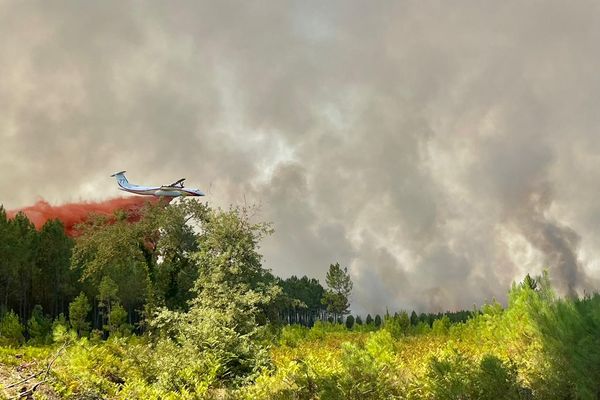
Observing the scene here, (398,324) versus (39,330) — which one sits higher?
(39,330)

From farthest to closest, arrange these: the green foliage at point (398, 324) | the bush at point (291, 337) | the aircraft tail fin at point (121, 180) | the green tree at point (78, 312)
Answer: the aircraft tail fin at point (121, 180) → the green tree at point (78, 312) → the green foliage at point (398, 324) → the bush at point (291, 337)

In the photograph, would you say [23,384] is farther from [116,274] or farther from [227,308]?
[116,274]

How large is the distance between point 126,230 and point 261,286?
8398 millimetres

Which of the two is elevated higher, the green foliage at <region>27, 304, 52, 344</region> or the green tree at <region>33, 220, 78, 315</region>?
the green tree at <region>33, 220, 78, 315</region>

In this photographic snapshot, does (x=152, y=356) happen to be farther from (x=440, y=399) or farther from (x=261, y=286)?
(x=440, y=399)

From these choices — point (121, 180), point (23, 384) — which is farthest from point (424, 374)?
point (121, 180)

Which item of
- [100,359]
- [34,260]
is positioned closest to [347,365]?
[100,359]

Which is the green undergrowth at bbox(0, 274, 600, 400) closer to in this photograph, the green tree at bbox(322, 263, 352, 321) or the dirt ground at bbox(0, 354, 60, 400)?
the dirt ground at bbox(0, 354, 60, 400)

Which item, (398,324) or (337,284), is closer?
(398,324)

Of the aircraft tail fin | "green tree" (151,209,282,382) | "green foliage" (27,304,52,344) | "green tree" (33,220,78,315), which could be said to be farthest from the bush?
the aircraft tail fin

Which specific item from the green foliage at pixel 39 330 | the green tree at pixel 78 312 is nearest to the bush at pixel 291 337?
the green foliage at pixel 39 330

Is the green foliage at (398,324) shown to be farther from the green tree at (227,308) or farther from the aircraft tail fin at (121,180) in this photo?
the aircraft tail fin at (121,180)

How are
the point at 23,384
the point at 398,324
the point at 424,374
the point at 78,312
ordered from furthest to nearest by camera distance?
the point at 78,312 → the point at 398,324 → the point at 424,374 → the point at 23,384

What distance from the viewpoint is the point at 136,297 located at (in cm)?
5781
